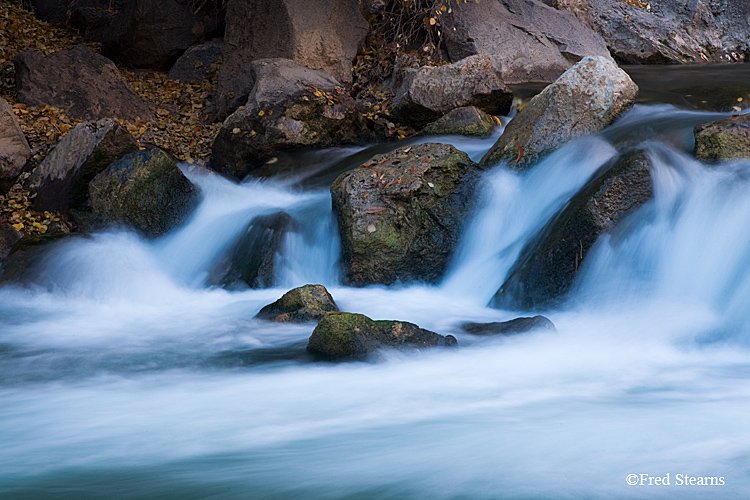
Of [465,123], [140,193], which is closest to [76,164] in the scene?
A: [140,193]

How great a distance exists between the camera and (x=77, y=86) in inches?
376

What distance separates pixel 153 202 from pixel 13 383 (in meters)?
3.71

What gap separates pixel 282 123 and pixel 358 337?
15.8 ft

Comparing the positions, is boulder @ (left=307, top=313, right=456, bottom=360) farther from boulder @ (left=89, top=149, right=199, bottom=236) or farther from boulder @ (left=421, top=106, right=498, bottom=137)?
boulder @ (left=421, top=106, right=498, bottom=137)

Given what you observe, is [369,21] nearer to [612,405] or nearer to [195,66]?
[195,66]

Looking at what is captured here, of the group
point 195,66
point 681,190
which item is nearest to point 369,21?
point 195,66

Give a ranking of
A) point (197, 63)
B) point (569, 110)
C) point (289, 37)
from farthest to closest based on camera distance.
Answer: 1. point (197, 63)
2. point (289, 37)
3. point (569, 110)

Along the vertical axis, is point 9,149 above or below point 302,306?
above

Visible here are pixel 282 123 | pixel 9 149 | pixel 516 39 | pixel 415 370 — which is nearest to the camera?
pixel 415 370

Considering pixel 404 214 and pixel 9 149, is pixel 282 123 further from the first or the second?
pixel 9 149

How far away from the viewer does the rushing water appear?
8.15 feet

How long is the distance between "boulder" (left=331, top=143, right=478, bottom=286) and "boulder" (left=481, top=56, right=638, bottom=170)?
57 cm

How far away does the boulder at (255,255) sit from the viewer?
244 inches

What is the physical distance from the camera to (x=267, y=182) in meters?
8.16
